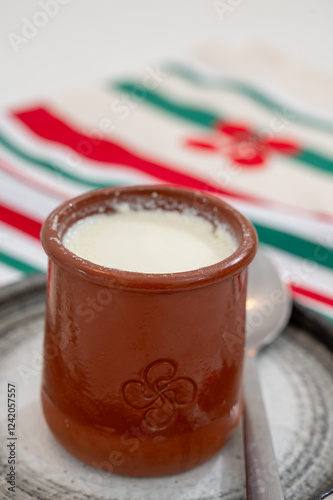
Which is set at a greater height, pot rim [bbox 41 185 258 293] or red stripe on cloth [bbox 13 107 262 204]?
pot rim [bbox 41 185 258 293]

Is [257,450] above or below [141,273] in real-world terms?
below

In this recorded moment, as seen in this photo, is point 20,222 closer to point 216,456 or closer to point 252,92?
point 216,456

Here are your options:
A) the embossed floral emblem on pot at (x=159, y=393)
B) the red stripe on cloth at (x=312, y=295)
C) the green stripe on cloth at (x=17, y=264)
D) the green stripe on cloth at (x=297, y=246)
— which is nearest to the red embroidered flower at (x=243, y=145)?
the green stripe on cloth at (x=297, y=246)

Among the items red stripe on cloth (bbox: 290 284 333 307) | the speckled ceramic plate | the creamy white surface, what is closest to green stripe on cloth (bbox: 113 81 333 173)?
red stripe on cloth (bbox: 290 284 333 307)

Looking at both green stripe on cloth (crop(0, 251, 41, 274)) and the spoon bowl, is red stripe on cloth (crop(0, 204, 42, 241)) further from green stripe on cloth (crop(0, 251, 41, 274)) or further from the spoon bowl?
the spoon bowl

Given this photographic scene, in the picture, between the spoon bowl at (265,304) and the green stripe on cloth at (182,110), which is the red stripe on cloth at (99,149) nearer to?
the green stripe on cloth at (182,110)

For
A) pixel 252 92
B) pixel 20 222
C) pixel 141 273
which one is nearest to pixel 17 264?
pixel 20 222

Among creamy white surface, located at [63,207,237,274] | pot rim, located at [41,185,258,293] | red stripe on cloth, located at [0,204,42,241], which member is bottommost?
red stripe on cloth, located at [0,204,42,241]
